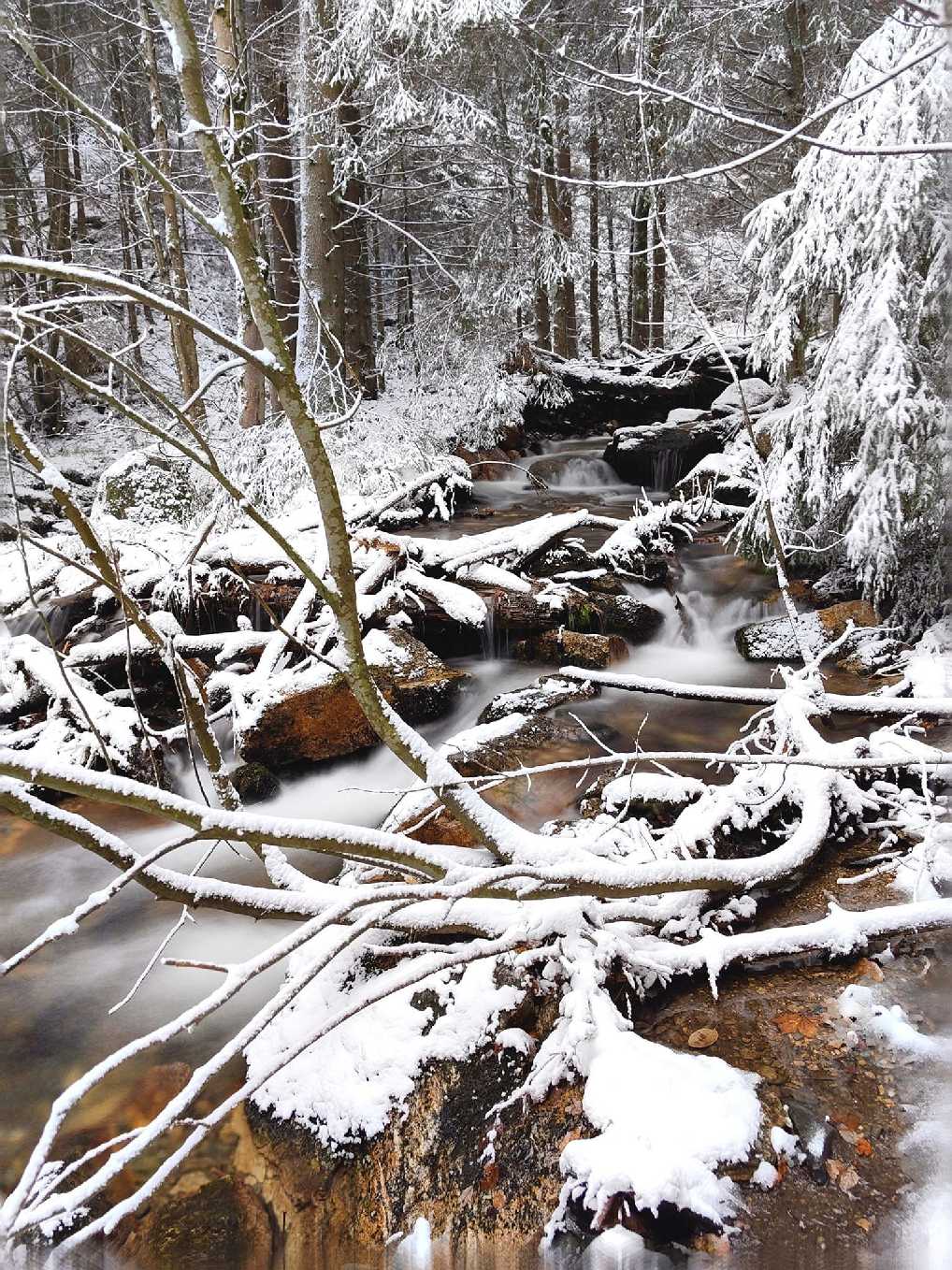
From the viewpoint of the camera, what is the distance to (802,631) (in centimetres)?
559

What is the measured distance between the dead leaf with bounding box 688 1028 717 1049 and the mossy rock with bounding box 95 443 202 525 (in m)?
7.06

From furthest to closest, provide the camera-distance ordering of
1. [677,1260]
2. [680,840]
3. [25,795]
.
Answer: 1. [680,840]
2. [677,1260]
3. [25,795]

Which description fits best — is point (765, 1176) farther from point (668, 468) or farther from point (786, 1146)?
point (668, 468)

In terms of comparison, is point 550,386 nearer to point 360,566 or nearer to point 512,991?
point 360,566

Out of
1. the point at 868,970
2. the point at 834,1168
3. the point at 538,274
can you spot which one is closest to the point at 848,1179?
the point at 834,1168

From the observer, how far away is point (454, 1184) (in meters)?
2.04

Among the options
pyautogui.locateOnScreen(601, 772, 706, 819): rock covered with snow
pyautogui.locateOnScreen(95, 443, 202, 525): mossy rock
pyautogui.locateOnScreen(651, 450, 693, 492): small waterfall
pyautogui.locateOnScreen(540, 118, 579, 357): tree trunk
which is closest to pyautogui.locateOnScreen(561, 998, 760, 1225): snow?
pyautogui.locateOnScreen(601, 772, 706, 819): rock covered with snow

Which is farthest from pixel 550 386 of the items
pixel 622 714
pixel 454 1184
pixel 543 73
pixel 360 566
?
pixel 454 1184

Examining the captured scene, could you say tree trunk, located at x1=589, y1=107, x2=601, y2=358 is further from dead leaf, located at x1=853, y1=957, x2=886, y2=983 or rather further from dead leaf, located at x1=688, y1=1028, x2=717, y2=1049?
dead leaf, located at x1=688, y1=1028, x2=717, y2=1049

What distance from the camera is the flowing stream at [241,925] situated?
1852mm

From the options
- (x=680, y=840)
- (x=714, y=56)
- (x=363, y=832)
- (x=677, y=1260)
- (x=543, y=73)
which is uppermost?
(x=543, y=73)

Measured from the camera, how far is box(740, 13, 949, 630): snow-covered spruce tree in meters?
4.62

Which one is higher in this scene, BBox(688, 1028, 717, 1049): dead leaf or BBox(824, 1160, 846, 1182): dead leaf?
BBox(824, 1160, 846, 1182): dead leaf

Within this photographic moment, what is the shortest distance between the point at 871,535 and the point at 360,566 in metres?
3.97
